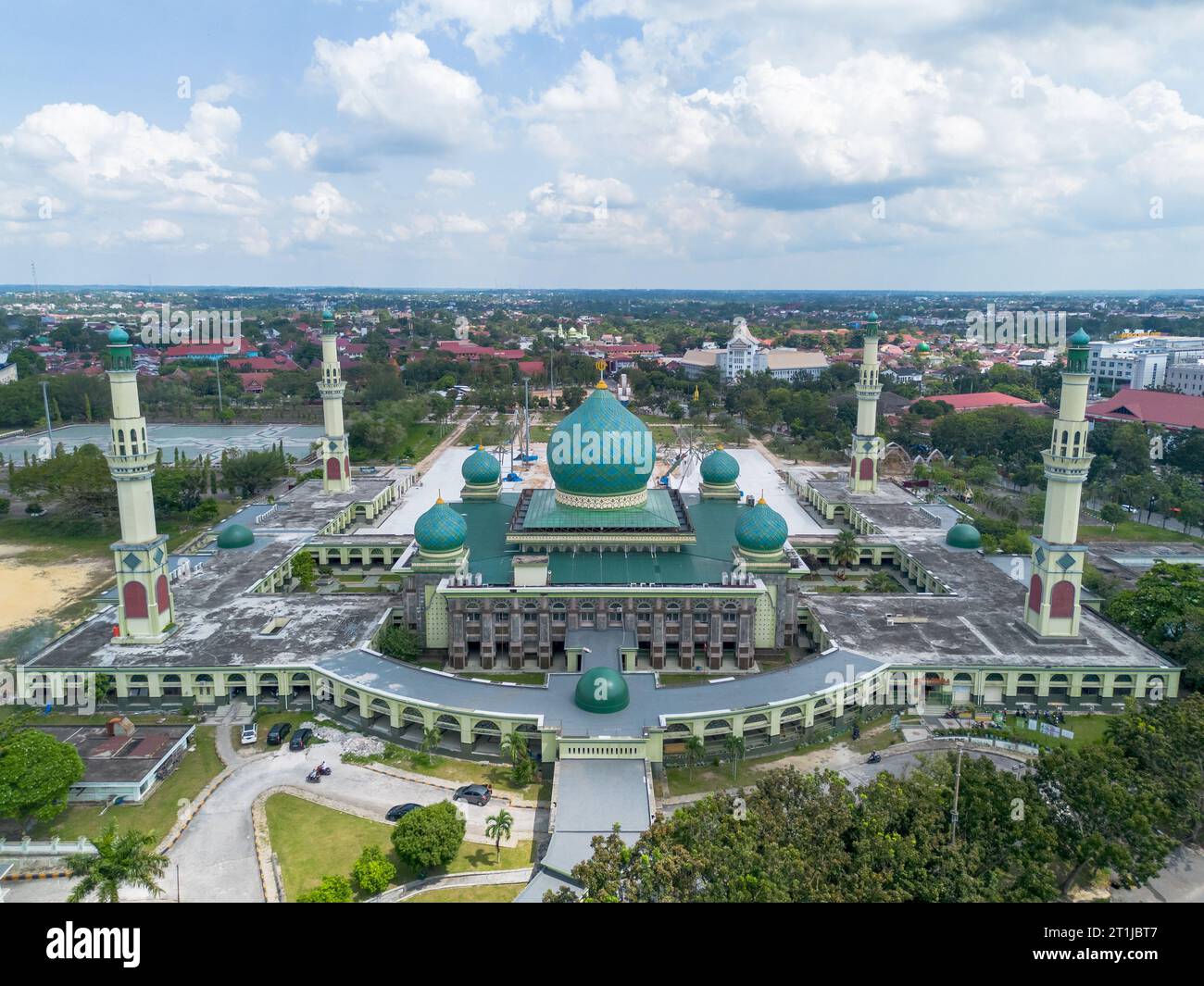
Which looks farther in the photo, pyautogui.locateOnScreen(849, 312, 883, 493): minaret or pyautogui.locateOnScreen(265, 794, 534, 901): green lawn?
pyautogui.locateOnScreen(849, 312, 883, 493): minaret

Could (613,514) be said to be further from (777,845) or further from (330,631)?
(777,845)

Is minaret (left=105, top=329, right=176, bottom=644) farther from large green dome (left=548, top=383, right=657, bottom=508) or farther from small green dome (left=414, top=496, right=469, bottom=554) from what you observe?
large green dome (left=548, top=383, right=657, bottom=508)

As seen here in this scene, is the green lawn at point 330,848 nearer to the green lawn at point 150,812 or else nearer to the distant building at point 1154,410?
the green lawn at point 150,812

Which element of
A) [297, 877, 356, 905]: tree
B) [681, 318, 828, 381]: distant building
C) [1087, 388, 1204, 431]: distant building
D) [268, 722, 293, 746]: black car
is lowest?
[268, 722, 293, 746]: black car

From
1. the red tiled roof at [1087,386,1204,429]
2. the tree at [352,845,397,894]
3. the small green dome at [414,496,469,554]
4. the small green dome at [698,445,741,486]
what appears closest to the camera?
the tree at [352,845,397,894]

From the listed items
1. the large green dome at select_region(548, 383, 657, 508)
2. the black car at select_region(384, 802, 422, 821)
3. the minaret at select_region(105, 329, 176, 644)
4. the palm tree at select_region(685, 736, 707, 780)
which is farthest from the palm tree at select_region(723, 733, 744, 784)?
the minaret at select_region(105, 329, 176, 644)

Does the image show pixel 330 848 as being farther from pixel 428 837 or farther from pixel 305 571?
pixel 305 571
